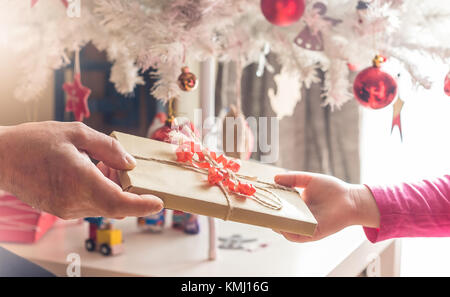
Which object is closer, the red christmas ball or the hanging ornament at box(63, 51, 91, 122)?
the red christmas ball

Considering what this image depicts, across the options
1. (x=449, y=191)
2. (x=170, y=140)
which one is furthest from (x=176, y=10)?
(x=449, y=191)

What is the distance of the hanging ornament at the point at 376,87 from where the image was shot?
0.78 metres

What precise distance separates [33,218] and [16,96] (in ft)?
1.15

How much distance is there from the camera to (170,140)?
69cm

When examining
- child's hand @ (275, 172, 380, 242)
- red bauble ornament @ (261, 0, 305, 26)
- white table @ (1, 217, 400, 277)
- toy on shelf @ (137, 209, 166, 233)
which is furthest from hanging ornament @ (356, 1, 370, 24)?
toy on shelf @ (137, 209, 166, 233)

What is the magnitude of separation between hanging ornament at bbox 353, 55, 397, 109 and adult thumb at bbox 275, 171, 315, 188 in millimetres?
182

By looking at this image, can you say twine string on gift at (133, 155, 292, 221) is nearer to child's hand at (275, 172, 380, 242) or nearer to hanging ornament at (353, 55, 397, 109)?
child's hand at (275, 172, 380, 242)

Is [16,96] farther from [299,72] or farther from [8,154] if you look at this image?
[299,72]

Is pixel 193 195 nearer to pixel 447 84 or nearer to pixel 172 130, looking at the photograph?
pixel 172 130

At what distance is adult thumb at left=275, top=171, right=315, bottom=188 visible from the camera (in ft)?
2.35

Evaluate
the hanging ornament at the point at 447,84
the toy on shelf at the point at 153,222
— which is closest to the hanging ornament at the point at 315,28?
the hanging ornament at the point at 447,84

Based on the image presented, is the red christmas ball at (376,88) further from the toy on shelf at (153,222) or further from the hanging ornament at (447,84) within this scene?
the toy on shelf at (153,222)

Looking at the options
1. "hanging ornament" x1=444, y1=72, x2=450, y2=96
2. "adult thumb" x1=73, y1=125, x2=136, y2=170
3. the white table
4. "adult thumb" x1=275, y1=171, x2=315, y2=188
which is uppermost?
Answer: "hanging ornament" x1=444, y1=72, x2=450, y2=96

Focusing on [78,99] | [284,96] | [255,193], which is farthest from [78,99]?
[284,96]
